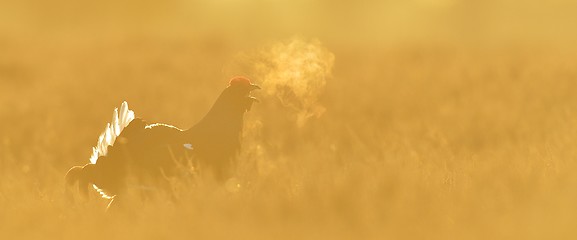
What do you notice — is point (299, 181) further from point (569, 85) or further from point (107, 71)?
point (107, 71)

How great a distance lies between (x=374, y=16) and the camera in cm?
5222

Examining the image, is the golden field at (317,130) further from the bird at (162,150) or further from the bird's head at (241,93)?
the bird's head at (241,93)

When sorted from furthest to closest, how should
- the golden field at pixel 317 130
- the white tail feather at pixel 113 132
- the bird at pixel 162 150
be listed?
1. the white tail feather at pixel 113 132
2. the bird at pixel 162 150
3. the golden field at pixel 317 130

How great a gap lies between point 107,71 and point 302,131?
180 inches

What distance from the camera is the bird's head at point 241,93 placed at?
820 centimetres

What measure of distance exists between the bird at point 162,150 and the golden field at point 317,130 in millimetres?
176

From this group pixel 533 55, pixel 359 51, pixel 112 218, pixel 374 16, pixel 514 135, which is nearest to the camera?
pixel 112 218

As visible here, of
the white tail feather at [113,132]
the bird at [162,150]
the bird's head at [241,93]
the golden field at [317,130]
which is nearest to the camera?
the golden field at [317,130]

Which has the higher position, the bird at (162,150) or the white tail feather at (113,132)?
the white tail feather at (113,132)

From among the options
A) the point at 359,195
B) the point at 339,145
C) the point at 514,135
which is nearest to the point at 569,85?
the point at 514,135

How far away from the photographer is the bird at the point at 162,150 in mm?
7676

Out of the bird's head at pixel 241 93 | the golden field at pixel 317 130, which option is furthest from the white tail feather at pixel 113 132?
the bird's head at pixel 241 93

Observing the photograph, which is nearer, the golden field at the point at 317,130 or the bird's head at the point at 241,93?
the golden field at the point at 317,130

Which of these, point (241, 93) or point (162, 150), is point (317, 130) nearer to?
point (241, 93)
